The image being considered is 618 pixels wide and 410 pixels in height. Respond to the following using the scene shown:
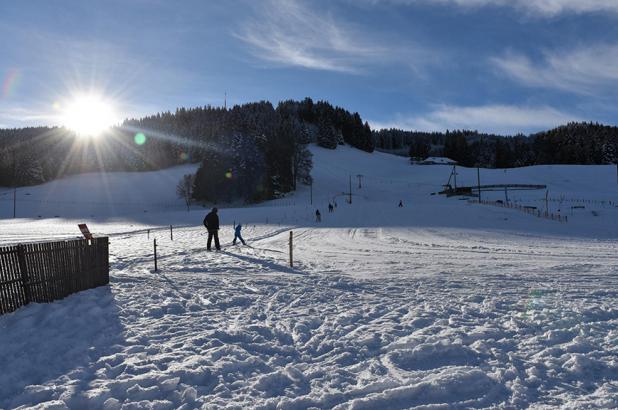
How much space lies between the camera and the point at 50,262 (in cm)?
968

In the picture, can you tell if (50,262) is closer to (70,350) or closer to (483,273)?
(70,350)

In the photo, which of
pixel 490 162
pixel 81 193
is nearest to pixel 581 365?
pixel 81 193

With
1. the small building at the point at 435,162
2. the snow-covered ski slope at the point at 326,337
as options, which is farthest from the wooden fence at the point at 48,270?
the small building at the point at 435,162

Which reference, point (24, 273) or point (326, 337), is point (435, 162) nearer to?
point (326, 337)

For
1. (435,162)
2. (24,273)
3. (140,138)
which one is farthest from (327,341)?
(140,138)

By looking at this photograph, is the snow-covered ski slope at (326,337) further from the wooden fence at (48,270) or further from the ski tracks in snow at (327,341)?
the wooden fence at (48,270)

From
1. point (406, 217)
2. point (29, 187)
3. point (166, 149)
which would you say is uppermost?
point (166, 149)

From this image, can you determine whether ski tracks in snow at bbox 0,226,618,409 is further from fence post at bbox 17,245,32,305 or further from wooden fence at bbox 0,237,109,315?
fence post at bbox 17,245,32,305

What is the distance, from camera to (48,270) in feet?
31.4

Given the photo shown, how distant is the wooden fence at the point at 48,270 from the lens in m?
8.66

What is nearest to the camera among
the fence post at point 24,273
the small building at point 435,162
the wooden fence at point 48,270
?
the wooden fence at point 48,270

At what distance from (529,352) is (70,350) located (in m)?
7.24

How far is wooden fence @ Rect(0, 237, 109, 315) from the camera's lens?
866 centimetres

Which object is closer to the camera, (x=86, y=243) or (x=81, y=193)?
(x=86, y=243)
